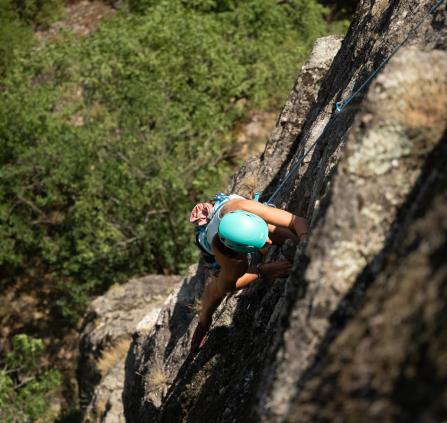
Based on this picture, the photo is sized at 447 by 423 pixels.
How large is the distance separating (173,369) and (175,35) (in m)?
18.3

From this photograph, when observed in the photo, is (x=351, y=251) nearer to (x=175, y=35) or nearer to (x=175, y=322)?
(x=175, y=322)

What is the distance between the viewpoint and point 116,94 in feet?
74.9

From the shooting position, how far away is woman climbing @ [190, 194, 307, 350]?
18.2ft

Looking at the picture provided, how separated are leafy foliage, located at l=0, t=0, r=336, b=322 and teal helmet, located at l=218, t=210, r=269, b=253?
43.1ft

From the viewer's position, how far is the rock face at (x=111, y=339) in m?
12.7

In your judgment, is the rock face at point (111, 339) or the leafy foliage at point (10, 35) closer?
the rock face at point (111, 339)

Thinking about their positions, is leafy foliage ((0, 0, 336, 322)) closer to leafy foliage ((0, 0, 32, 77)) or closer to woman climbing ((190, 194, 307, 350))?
leafy foliage ((0, 0, 32, 77))

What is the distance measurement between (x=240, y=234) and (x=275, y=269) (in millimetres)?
1024

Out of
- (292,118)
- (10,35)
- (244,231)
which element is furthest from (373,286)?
(10,35)

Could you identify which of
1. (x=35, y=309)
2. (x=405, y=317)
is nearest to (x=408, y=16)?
(x=405, y=317)

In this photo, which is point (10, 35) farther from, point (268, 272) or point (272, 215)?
point (272, 215)

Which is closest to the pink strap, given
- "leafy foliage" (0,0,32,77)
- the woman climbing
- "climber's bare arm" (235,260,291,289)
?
the woman climbing

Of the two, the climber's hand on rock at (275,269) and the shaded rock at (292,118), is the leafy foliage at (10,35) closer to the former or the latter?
the shaded rock at (292,118)

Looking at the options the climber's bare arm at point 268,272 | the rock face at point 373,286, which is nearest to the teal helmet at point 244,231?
the rock face at point 373,286
